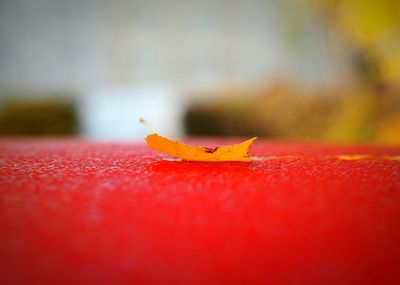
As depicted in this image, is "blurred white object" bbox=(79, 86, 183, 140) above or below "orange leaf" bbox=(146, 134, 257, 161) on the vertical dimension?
above

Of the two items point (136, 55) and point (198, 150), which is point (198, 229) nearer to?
point (198, 150)

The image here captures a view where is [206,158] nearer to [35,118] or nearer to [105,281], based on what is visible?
[105,281]

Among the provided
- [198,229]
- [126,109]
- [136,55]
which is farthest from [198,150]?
[136,55]

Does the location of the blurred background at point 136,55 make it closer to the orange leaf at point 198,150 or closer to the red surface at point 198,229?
the orange leaf at point 198,150

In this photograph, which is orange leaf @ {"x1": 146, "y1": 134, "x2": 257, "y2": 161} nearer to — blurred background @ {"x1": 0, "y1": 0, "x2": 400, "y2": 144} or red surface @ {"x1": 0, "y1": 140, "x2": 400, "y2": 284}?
red surface @ {"x1": 0, "y1": 140, "x2": 400, "y2": 284}

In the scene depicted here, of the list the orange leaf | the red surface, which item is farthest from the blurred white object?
the red surface

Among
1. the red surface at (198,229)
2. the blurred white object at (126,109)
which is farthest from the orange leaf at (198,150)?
the blurred white object at (126,109)
